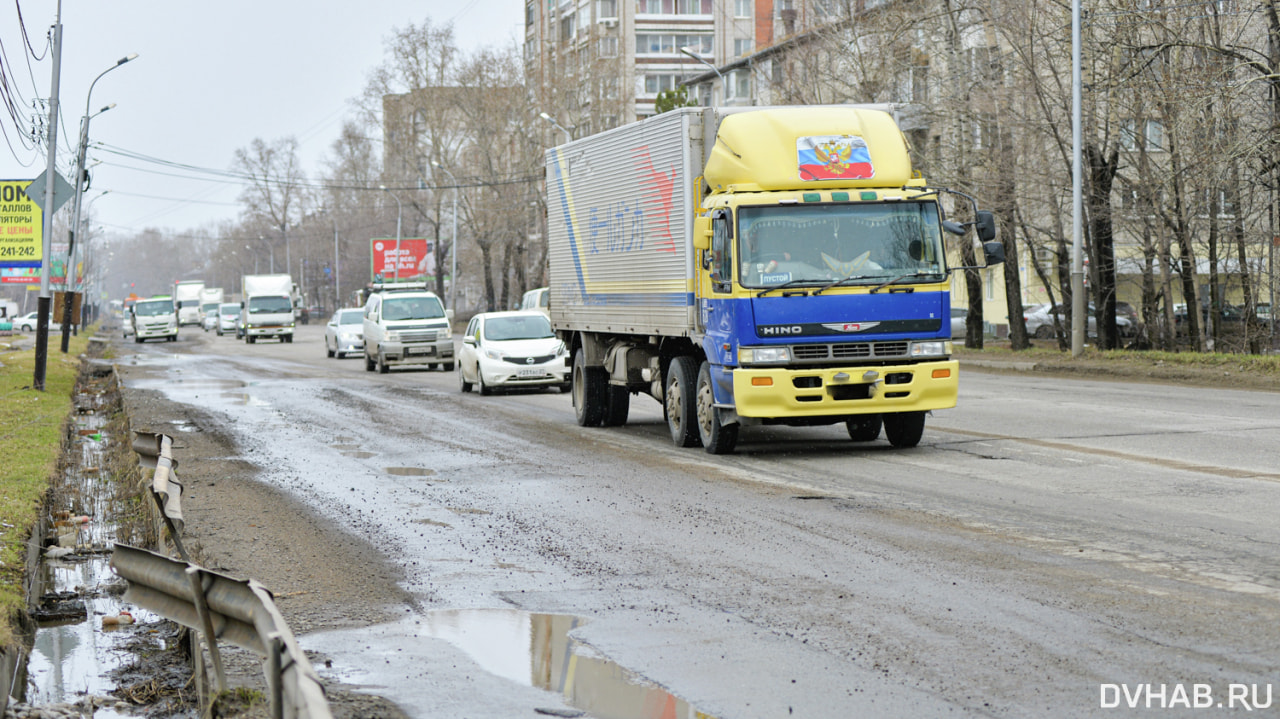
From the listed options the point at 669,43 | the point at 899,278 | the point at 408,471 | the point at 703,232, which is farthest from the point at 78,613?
the point at 669,43

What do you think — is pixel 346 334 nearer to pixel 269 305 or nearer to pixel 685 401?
pixel 269 305

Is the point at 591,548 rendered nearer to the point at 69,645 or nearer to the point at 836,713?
the point at 69,645

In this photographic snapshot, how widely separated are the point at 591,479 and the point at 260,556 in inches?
159

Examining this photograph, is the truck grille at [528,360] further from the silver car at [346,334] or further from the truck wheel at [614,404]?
the silver car at [346,334]

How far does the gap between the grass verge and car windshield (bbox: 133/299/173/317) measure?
123 feet

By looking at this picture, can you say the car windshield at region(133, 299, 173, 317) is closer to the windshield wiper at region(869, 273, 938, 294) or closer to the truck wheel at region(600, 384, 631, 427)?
the truck wheel at region(600, 384, 631, 427)

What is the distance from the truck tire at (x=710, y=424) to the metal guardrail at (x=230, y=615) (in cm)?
826

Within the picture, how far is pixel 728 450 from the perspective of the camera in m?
14.4

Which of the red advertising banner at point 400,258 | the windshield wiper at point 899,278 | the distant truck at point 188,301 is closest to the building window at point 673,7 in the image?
the red advertising banner at point 400,258

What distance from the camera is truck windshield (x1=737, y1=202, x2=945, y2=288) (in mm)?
13539

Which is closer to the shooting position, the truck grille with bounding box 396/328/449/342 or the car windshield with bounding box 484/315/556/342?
the car windshield with bounding box 484/315/556/342

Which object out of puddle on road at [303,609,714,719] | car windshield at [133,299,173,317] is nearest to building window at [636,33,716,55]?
car windshield at [133,299,173,317]

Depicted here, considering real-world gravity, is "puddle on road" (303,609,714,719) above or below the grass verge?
below

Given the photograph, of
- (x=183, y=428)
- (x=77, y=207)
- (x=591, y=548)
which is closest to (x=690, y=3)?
(x=77, y=207)
